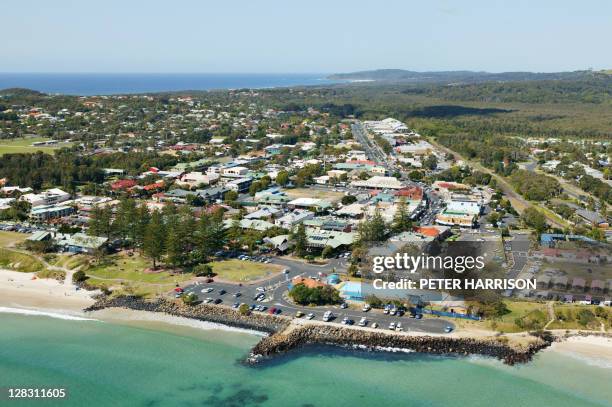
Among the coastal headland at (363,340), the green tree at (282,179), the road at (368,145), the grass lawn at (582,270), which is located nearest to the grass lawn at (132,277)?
the coastal headland at (363,340)

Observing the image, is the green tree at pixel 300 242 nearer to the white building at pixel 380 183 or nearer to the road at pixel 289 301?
the road at pixel 289 301

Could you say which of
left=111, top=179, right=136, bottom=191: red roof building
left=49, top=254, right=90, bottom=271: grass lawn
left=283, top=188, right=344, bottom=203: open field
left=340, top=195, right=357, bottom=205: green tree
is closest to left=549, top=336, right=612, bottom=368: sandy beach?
left=340, top=195, right=357, bottom=205: green tree

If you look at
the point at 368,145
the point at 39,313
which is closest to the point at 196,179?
the point at 39,313

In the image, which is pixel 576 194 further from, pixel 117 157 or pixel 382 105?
pixel 382 105

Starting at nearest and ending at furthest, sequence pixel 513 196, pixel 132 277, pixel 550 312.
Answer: pixel 550 312
pixel 132 277
pixel 513 196

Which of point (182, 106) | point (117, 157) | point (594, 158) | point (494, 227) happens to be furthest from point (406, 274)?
point (182, 106)

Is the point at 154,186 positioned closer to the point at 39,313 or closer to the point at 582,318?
the point at 39,313
